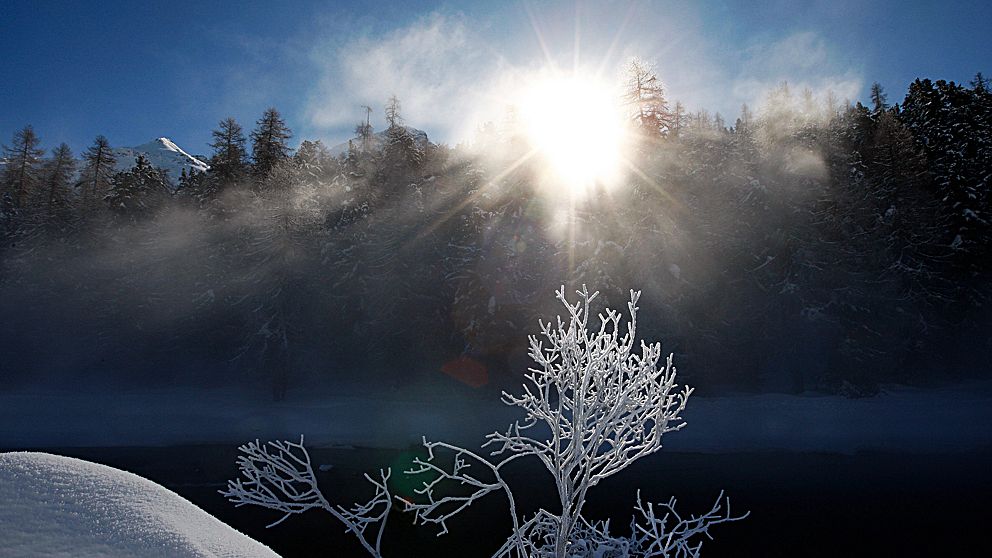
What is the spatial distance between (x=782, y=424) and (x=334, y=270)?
2382 centimetres

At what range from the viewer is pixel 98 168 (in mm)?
39188

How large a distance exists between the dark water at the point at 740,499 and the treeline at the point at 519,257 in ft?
19.8

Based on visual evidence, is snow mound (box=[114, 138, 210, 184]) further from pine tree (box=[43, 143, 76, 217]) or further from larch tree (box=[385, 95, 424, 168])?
larch tree (box=[385, 95, 424, 168])

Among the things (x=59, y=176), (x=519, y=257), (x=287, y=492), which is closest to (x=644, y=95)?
(x=519, y=257)

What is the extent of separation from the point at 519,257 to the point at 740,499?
14038mm

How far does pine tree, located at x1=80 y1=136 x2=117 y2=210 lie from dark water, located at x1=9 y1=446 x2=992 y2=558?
23709mm

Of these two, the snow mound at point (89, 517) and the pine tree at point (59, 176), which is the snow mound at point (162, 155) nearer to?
the pine tree at point (59, 176)

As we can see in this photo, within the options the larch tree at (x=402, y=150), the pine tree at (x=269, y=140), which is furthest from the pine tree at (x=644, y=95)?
the pine tree at (x=269, y=140)

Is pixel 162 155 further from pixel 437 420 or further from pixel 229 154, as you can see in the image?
pixel 437 420

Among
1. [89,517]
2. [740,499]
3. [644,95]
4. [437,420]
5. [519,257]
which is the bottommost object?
[740,499]

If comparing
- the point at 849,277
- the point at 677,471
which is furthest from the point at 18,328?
the point at 849,277

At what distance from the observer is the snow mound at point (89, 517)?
2.25m

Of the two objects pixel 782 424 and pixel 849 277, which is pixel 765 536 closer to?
pixel 782 424

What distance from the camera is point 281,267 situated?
28.2 m
